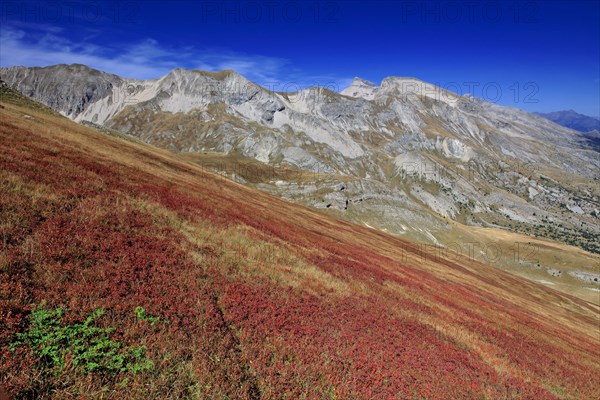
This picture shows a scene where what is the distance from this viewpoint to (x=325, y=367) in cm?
1004

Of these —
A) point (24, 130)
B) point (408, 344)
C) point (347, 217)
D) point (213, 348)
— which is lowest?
point (347, 217)

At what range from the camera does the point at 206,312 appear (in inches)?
411

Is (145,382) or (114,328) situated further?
(114,328)

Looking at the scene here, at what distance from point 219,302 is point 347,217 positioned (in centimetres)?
14445

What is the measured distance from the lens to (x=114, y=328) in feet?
26.7

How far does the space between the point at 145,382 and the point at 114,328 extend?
1897mm

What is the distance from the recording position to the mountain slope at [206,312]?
784 centimetres

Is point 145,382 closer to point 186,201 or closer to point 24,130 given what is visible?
point 186,201

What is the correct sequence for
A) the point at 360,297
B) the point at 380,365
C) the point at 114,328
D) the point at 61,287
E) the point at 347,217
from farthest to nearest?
1. the point at 347,217
2. the point at 360,297
3. the point at 380,365
4. the point at 61,287
5. the point at 114,328

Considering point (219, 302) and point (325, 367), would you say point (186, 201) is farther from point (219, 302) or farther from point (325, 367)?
point (325, 367)

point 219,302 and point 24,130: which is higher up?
point 24,130

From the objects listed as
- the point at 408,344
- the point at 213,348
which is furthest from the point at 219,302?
the point at 408,344

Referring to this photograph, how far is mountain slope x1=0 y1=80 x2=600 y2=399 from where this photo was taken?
7.84 metres

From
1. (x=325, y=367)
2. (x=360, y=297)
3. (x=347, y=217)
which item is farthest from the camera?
(x=347, y=217)
